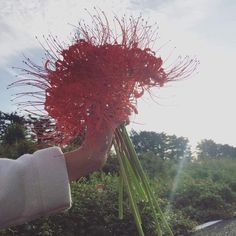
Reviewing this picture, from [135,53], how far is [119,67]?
0.14 metres

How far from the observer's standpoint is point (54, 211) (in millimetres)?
1368

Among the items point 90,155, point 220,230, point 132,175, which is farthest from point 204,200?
point 90,155

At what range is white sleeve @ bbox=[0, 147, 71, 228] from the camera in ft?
4.21

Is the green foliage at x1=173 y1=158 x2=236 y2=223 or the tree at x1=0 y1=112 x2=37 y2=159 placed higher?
the tree at x1=0 y1=112 x2=37 y2=159

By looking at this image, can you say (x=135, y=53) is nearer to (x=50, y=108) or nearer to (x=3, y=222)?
(x=50, y=108)

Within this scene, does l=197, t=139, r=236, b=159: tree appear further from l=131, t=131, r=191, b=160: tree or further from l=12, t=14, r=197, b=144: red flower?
l=12, t=14, r=197, b=144: red flower

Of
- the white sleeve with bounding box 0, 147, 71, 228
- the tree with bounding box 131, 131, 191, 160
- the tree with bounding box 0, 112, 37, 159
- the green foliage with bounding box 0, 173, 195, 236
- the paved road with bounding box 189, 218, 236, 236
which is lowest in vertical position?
the paved road with bounding box 189, 218, 236, 236

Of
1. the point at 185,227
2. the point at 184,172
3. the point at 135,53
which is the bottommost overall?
the point at 185,227

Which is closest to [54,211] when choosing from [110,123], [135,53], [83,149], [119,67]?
[83,149]

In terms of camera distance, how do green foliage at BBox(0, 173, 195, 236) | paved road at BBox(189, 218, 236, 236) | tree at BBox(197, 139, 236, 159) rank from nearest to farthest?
green foliage at BBox(0, 173, 195, 236), paved road at BBox(189, 218, 236, 236), tree at BBox(197, 139, 236, 159)

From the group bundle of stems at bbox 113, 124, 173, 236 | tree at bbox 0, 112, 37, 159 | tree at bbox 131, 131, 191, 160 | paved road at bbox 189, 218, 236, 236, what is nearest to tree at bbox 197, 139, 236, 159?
tree at bbox 131, 131, 191, 160

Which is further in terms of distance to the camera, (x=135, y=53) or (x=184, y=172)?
(x=184, y=172)

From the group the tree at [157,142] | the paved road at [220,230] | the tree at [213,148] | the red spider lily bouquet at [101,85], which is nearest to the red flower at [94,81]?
the red spider lily bouquet at [101,85]

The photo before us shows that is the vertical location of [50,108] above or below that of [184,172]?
below
